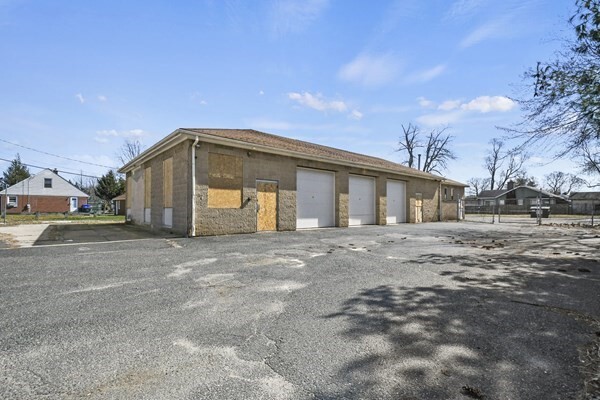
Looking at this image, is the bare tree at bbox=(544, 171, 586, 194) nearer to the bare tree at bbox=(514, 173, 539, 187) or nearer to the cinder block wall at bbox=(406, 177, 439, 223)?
the bare tree at bbox=(514, 173, 539, 187)

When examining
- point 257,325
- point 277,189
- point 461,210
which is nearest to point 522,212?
point 461,210

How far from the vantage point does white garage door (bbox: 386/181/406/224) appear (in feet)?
57.1

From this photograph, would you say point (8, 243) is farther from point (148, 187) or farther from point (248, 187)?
point (248, 187)

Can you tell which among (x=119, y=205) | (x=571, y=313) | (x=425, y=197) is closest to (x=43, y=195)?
(x=119, y=205)

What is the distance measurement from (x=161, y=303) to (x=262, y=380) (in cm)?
204

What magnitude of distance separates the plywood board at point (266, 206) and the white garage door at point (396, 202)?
26.5ft

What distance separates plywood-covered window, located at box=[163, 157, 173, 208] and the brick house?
4 cm

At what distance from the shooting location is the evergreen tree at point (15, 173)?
148 feet

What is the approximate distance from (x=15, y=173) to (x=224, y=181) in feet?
178

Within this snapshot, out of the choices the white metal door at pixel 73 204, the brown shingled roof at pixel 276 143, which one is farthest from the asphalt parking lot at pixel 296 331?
the white metal door at pixel 73 204

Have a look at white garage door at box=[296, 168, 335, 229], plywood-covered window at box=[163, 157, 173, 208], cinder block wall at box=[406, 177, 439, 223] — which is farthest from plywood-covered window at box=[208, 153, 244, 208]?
cinder block wall at box=[406, 177, 439, 223]

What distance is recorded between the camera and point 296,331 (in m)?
2.81

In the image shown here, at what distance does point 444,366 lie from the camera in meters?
2.21

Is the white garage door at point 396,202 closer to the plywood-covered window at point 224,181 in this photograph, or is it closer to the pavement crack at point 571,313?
the plywood-covered window at point 224,181
